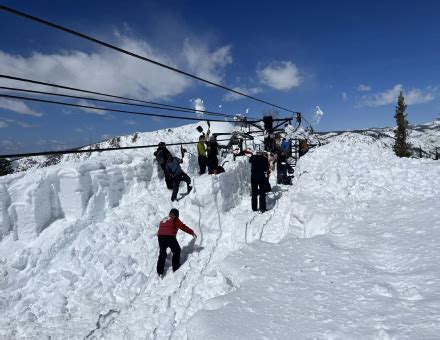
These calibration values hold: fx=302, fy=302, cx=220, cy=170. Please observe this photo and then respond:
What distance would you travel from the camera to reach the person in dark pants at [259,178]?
872 centimetres

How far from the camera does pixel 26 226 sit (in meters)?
7.50

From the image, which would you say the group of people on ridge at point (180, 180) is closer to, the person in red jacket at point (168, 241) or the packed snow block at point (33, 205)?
the person in red jacket at point (168, 241)

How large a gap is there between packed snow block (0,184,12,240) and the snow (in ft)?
0.08

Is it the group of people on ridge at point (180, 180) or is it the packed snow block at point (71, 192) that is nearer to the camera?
the group of people on ridge at point (180, 180)

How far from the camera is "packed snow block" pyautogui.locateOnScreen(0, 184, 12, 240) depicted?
7.39 metres

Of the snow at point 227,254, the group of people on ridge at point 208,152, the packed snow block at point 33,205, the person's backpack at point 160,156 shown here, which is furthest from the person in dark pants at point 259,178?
the packed snow block at point 33,205

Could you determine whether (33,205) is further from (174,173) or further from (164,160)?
(164,160)

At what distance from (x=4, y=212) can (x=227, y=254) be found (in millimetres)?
5639

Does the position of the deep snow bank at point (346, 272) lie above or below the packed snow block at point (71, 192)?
below

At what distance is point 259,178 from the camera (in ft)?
28.5

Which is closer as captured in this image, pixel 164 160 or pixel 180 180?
pixel 180 180

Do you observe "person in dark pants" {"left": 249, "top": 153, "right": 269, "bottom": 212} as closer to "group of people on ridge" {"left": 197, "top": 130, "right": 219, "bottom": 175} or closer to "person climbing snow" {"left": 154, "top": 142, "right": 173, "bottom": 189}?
"group of people on ridge" {"left": 197, "top": 130, "right": 219, "bottom": 175}

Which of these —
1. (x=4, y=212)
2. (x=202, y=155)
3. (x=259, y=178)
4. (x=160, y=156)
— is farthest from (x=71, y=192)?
(x=259, y=178)

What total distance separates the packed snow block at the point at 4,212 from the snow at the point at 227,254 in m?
0.02
